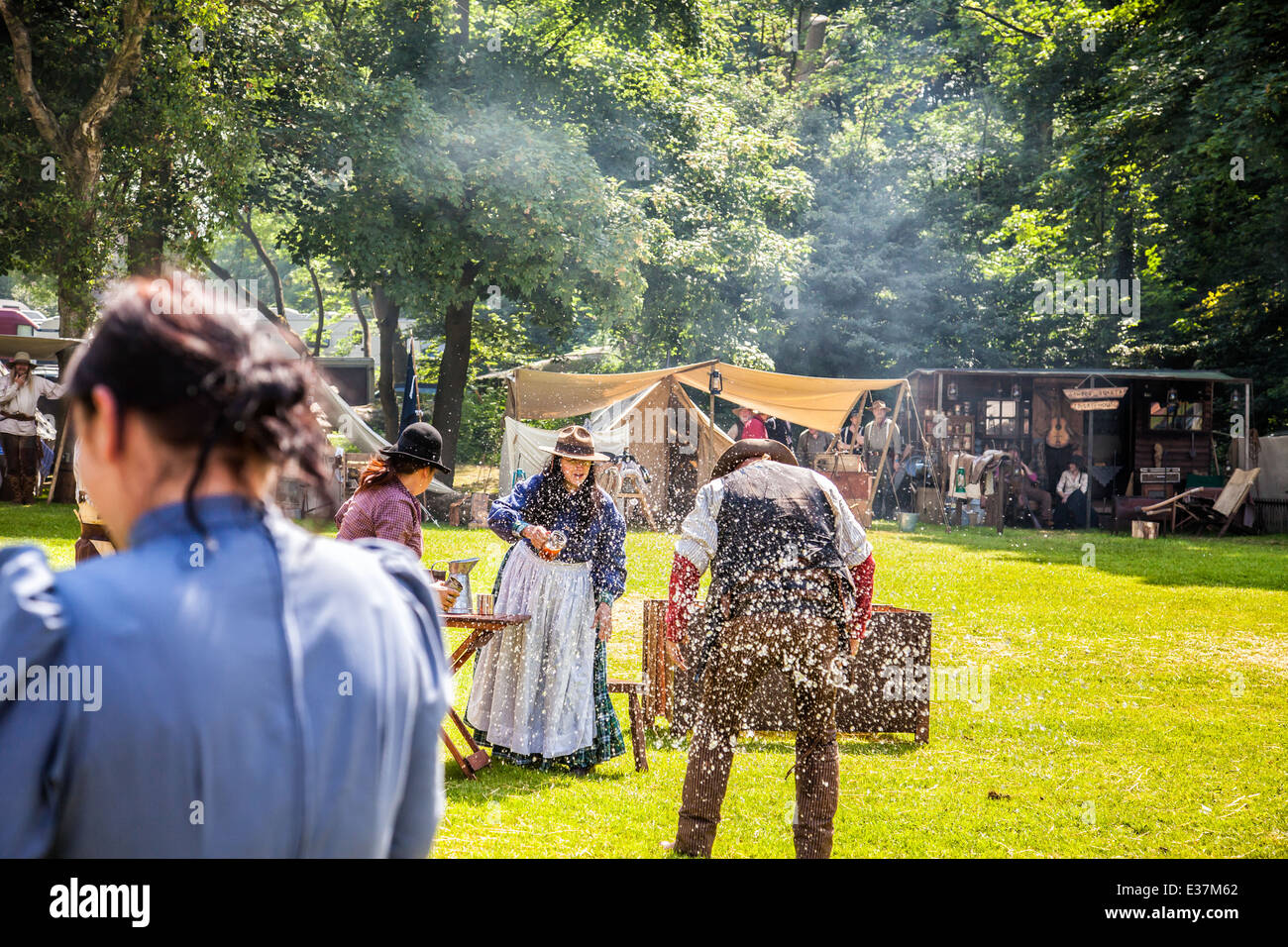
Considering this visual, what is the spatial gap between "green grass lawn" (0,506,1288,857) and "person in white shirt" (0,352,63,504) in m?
4.74

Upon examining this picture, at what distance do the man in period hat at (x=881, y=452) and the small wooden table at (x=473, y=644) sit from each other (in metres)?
15.8

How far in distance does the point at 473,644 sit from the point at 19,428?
1361 centimetres

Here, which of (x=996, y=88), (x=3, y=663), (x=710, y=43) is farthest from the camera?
(x=996, y=88)

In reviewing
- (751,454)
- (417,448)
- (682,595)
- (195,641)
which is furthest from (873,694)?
(195,641)

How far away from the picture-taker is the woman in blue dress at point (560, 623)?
633cm

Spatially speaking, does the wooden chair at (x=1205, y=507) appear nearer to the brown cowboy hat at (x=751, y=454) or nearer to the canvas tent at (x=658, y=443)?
the canvas tent at (x=658, y=443)

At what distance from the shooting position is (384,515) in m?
5.44

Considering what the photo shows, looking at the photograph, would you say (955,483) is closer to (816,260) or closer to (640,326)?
(640,326)

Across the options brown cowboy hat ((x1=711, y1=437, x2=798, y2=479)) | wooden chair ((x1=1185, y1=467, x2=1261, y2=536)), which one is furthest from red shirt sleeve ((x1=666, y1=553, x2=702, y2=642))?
wooden chair ((x1=1185, y1=467, x2=1261, y2=536))

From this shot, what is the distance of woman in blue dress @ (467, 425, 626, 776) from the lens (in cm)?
633

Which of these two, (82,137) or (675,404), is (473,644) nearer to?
(82,137)

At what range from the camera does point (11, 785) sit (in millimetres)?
1266

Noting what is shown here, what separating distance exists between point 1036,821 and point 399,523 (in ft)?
11.1
